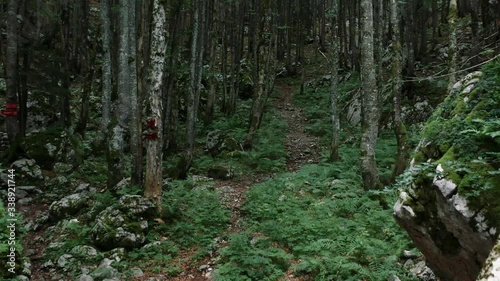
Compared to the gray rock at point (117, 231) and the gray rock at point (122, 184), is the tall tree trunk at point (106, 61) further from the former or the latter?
the gray rock at point (117, 231)

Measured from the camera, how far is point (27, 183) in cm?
1221

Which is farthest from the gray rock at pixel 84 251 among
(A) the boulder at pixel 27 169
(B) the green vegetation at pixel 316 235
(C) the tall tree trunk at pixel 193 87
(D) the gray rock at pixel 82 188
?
(A) the boulder at pixel 27 169

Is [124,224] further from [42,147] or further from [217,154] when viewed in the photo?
[217,154]

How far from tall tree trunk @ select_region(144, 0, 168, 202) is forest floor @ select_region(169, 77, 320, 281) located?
6.68ft

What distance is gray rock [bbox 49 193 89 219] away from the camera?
32.5 feet

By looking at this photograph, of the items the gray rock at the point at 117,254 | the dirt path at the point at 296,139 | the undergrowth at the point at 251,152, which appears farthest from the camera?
the dirt path at the point at 296,139

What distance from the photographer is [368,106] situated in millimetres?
9867

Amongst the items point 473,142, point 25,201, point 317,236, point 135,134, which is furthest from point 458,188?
point 25,201

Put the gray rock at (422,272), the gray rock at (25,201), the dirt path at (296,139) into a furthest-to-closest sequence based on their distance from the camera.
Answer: the dirt path at (296,139)
the gray rock at (25,201)
the gray rock at (422,272)

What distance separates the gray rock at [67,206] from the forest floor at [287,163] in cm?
384

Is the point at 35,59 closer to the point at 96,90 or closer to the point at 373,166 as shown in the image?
the point at 96,90

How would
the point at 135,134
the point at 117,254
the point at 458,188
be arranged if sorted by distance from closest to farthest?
the point at 458,188 → the point at 117,254 → the point at 135,134

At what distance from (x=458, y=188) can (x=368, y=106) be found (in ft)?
21.4

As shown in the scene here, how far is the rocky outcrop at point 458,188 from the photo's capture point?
3436 mm
